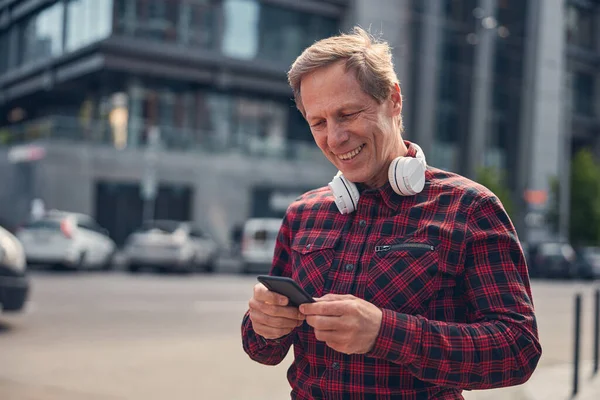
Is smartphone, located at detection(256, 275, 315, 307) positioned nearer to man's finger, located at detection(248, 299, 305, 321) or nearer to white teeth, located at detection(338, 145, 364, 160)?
man's finger, located at detection(248, 299, 305, 321)

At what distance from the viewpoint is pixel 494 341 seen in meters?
1.83

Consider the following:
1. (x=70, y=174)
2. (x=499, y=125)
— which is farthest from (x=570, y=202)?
(x=70, y=174)

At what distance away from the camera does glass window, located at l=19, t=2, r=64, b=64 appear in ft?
111

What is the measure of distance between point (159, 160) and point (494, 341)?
3117cm

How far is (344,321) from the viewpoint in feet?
5.60

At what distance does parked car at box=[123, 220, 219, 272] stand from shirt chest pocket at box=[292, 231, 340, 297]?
67.2 ft

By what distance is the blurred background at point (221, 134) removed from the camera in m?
21.2

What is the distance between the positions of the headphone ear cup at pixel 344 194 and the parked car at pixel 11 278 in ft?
26.1

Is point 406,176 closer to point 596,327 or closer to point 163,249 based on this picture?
point 596,327

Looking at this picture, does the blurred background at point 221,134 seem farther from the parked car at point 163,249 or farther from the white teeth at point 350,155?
the white teeth at point 350,155

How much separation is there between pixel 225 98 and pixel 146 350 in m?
27.6

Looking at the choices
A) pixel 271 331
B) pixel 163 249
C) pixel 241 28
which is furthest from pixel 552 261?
pixel 271 331

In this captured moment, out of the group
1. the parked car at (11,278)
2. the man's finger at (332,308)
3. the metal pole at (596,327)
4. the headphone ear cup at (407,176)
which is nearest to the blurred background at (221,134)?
the parked car at (11,278)

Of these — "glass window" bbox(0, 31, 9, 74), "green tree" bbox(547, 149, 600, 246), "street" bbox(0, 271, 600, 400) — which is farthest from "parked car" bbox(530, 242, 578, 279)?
"glass window" bbox(0, 31, 9, 74)
